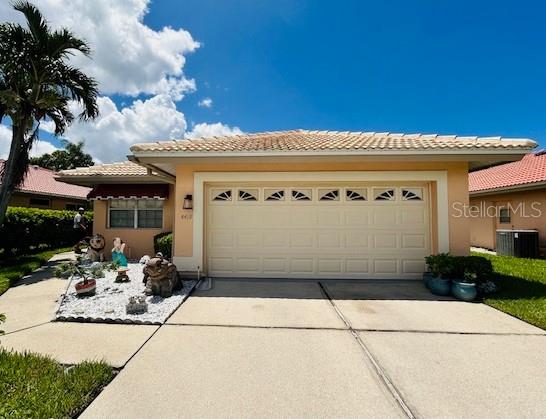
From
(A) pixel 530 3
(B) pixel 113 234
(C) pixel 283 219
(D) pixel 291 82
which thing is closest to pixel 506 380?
(C) pixel 283 219

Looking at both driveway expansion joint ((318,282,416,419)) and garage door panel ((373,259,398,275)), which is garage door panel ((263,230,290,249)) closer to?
garage door panel ((373,259,398,275))

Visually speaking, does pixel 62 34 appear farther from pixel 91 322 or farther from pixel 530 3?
pixel 530 3

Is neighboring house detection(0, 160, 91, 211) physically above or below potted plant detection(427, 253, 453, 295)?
above

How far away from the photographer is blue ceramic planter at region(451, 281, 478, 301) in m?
6.40

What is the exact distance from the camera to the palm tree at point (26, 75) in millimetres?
9992

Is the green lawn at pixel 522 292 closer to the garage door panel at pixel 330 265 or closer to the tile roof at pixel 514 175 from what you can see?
the garage door panel at pixel 330 265

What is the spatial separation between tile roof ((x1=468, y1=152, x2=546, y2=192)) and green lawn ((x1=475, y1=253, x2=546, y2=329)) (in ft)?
16.1

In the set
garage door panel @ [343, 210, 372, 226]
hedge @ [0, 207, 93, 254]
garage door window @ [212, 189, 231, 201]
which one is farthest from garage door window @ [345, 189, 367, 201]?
hedge @ [0, 207, 93, 254]

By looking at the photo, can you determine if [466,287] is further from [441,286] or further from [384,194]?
[384,194]

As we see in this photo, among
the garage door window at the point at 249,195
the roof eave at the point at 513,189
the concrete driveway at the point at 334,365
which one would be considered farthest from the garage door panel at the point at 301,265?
the roof eave at the point at 513,189

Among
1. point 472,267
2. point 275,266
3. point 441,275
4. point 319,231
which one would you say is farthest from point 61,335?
point 472,267

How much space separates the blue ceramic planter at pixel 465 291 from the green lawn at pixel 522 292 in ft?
0.93

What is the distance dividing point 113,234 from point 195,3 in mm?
9692

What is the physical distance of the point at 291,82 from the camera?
38.8ft
